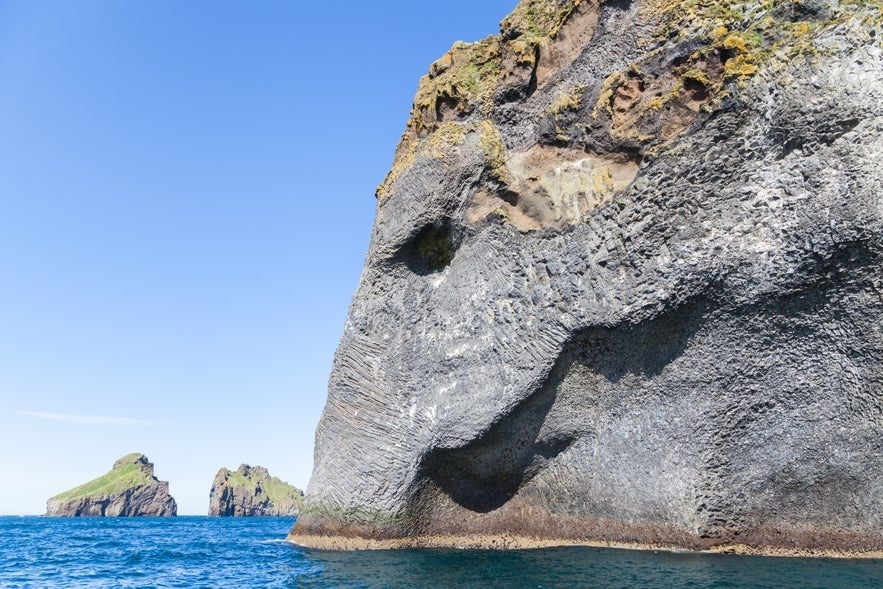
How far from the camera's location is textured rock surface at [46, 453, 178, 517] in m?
106

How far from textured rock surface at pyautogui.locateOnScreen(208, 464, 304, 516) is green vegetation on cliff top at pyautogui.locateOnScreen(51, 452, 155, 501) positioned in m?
11.9

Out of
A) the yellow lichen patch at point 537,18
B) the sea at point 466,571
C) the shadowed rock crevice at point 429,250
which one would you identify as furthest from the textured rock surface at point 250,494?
the yellow lichen patch at point 537,18

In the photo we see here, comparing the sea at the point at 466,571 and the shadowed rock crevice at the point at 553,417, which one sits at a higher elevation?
the shadowed rock crevice at the point at 553,417

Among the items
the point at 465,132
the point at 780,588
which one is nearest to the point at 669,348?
the point at 780,588

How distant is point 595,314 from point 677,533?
449 cm

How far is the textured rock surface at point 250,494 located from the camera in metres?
108

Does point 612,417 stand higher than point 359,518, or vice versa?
point 612,417

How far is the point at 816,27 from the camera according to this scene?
1188 cm

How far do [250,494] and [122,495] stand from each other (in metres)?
19.7

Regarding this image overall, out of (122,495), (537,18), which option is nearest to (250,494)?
(122,495)

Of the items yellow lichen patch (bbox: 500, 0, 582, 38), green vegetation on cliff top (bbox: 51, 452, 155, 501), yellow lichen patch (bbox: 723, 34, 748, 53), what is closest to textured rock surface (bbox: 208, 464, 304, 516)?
green vegetation on cliff top (bbox: 51, 452, 155, 501)

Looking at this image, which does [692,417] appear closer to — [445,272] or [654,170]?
[654,170]

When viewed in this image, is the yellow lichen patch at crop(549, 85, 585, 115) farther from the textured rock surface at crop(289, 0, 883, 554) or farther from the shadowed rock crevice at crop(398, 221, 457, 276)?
the shadowed rock crevice at crop(398, 221, 457, 276)

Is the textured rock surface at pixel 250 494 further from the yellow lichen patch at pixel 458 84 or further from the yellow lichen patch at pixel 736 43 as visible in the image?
the yellow lichen patch at pixel 736 43
